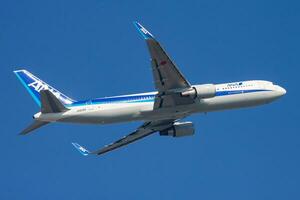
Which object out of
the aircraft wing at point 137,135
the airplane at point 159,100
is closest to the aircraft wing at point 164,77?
the airplane at point 159,100

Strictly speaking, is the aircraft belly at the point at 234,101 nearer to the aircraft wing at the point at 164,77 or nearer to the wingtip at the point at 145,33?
the aircraft wing at the point at 164,77

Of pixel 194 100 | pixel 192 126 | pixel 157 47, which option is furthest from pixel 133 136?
pixel 157 47

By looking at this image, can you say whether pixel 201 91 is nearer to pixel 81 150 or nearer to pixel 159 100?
pixel 159 100

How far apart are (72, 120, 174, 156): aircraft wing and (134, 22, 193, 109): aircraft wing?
767 cm

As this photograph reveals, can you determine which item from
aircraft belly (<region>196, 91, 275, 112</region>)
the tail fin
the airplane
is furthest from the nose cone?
the tail fin

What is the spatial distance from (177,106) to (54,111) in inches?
464

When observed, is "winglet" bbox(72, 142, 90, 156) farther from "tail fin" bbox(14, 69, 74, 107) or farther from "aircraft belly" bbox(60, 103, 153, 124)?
"aircraft belly" bbox(60, 103, 153, 124)

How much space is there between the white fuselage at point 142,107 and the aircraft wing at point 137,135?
4.58 m

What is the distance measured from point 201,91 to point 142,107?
232 inches

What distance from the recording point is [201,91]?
62.3 metres

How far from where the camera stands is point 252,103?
2650 inches

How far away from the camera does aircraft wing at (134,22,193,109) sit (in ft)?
185

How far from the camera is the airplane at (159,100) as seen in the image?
59.2m

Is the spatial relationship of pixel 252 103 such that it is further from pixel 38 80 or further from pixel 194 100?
pixel 38 80
